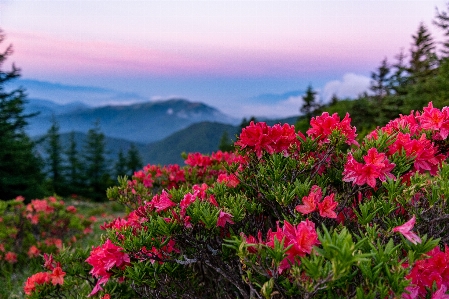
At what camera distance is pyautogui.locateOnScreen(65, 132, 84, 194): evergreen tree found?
31.0m

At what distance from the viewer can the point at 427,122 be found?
254cm

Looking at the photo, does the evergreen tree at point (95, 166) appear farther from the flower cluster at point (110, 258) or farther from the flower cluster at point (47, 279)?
the flower cluster at point (110, 258)

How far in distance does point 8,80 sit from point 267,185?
23039 millimetres

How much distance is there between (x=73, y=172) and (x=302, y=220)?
3619 cm

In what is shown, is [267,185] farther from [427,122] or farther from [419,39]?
[419,39]

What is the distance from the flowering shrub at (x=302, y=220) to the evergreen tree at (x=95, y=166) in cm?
3066

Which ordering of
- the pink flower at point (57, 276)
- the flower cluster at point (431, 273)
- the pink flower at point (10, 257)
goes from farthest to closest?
the pink flower at point (10, 257) < the pink flower at point (57, 276) < the flower cluster at point (431, 273)

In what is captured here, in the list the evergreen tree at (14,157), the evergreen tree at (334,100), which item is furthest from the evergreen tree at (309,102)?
the evergreen tree at (14,157)

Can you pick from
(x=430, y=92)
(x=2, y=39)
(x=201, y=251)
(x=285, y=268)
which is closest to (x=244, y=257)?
(x=285, y=268)

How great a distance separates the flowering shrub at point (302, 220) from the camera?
150 cm

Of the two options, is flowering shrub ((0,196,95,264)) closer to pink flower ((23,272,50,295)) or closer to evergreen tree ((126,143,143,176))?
pink flower ((23,272,50,295))

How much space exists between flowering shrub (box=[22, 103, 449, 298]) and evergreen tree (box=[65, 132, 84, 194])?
30.8 meters

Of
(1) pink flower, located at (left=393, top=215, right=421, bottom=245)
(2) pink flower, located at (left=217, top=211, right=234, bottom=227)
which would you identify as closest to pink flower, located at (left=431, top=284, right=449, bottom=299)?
(1) pink flower, located at (left=393, top=215, right=421, bottom=245)

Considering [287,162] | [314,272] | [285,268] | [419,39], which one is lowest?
[285,268]
